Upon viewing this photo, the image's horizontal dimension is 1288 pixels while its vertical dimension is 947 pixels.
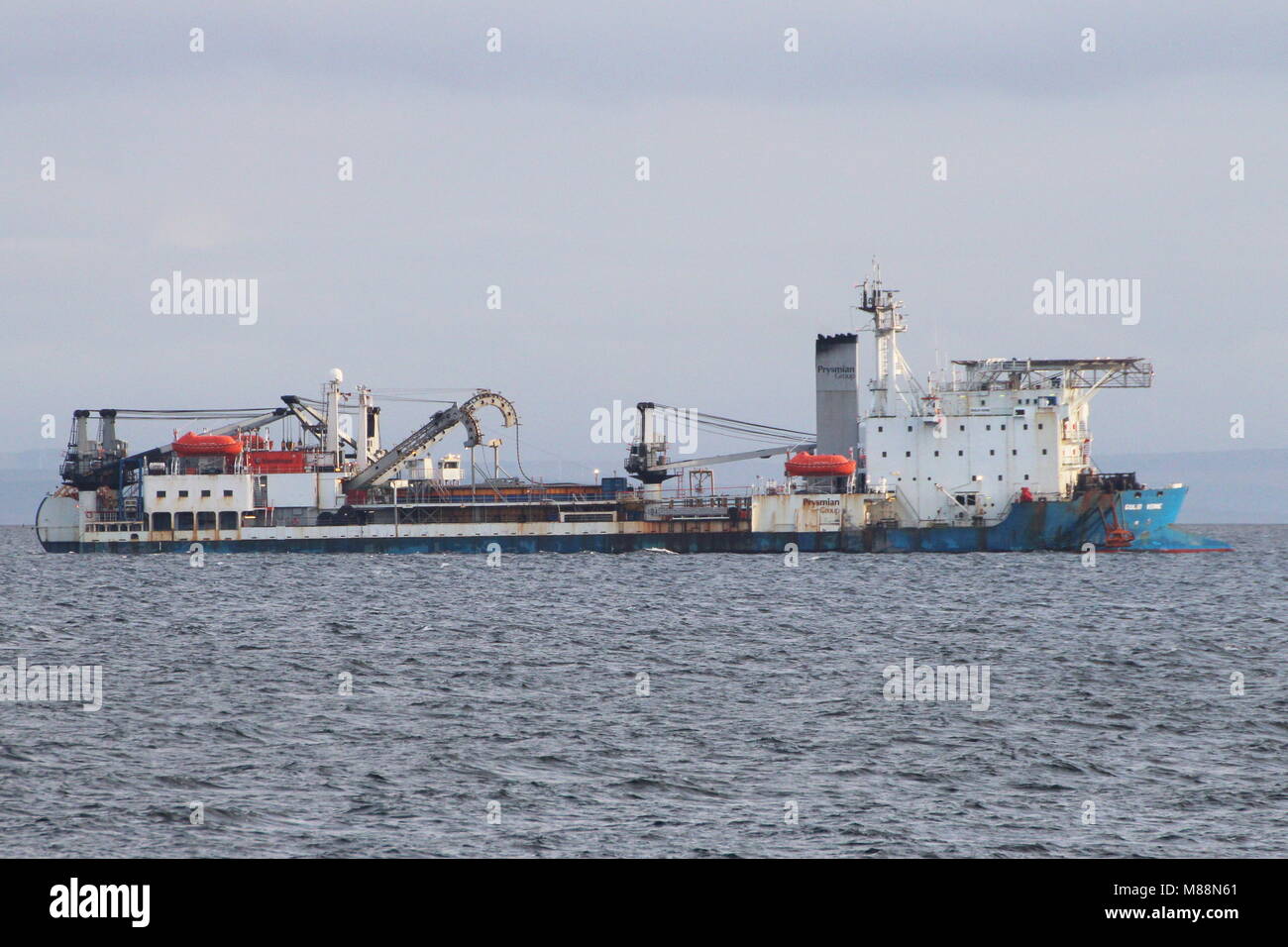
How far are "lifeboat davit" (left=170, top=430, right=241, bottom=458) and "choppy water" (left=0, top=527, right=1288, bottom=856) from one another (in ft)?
114

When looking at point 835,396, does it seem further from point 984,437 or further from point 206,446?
point 206,446

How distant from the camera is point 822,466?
77125 millimetres

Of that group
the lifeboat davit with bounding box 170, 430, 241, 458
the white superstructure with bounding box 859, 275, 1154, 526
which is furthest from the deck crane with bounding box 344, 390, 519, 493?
the white superstructure with bounding box 859, 275, 1154, 526

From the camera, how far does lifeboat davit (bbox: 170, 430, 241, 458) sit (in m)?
84.6

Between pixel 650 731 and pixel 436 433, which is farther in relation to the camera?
pixel 436 433

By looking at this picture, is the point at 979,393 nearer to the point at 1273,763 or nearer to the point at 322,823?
the point at 1273,763

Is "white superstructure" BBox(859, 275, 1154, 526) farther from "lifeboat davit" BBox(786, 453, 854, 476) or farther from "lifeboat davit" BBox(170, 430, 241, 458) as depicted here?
"lifeboat davit" BBox(170, 430, 241, 458)

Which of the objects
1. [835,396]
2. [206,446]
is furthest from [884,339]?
[206,446]

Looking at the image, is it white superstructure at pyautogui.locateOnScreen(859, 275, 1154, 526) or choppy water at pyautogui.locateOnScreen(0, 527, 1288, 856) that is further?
white superstructure at pyautogui.locateOnScreen(859, 275, 1154, 526)

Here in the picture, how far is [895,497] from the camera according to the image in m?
75.4

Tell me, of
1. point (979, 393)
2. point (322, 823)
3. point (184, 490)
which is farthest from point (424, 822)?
point (184, 490)

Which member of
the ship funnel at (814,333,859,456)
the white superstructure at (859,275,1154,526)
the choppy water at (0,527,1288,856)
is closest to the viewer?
the choppy water at (0,527,1288,856)

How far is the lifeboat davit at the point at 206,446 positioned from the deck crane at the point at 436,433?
6.74 metres

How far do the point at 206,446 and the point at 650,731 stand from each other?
Answer: 215 feet
